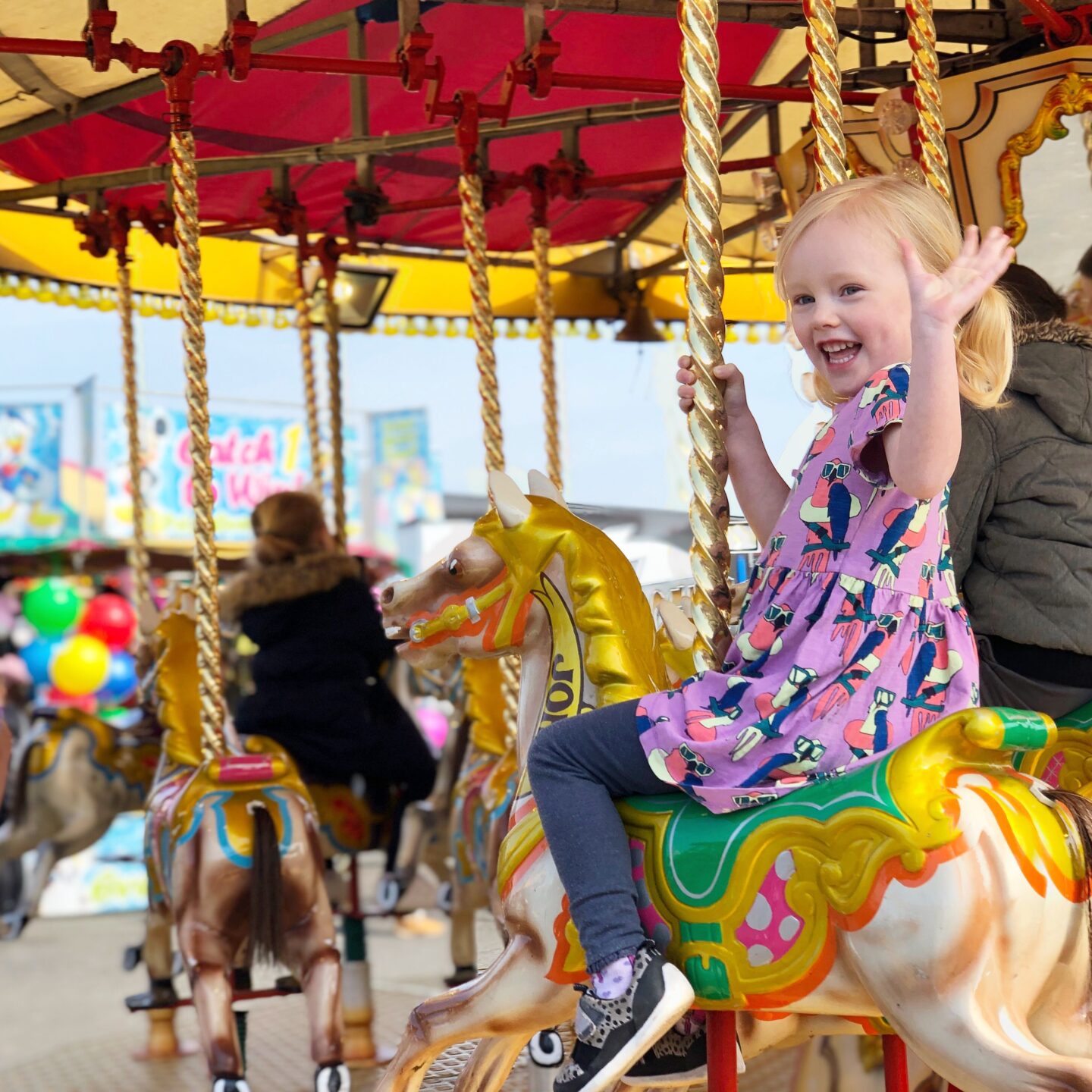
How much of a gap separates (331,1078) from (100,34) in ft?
8.44

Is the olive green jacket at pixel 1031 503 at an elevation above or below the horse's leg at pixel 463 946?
above

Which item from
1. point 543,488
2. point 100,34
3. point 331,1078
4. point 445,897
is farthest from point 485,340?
point 445,897

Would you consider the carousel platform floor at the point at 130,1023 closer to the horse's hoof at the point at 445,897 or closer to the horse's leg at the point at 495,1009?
the horse's hoof at the point at 445,897

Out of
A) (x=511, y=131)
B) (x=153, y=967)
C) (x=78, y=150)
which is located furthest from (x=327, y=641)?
(x=78, y=150)

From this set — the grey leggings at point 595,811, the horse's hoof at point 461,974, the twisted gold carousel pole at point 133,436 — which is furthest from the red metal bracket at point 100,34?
the horse's hoof at point 461,974

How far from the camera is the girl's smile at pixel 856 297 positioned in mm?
1769

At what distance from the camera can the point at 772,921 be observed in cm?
171

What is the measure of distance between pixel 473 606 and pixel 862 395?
2.48 ft

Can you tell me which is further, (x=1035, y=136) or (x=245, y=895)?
(x=245, y=895)

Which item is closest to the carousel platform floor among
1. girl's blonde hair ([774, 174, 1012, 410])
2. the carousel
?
the carousel

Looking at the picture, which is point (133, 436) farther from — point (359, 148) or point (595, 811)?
point (595, 811)

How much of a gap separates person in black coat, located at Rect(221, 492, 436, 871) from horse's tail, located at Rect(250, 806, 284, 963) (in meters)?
1.08

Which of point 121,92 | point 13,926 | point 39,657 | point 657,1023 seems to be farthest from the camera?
point 39,657

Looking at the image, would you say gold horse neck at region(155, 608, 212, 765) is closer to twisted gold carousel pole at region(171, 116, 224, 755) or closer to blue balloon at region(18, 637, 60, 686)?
twisted gold carousel pole at region(171, 116, 224, 755)
